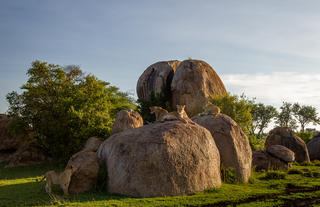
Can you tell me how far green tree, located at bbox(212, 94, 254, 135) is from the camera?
80.2 feet

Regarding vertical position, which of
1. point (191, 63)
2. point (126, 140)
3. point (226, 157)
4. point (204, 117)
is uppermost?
point (191, 63)

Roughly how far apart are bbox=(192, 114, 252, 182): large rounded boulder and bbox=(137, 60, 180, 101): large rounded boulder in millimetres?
16962

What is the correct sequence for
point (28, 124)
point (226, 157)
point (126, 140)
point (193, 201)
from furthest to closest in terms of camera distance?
point (28, 124)
point (226, 157)
point (126, 140)
point (193, 201)

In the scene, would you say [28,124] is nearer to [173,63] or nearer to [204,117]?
[204,117]

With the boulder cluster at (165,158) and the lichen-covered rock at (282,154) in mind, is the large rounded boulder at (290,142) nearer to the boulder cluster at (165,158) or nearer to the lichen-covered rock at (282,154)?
the lichen-covered rock at (282,154)

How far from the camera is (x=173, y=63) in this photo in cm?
3353

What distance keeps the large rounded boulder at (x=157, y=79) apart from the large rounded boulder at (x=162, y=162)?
1955 centimetres

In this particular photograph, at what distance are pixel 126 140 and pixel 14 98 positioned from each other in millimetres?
16206

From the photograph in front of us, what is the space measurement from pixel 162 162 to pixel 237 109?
55.0ft

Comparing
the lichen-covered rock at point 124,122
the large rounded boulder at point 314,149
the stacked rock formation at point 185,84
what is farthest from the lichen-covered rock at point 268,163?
the large rounded boulder at point 314,149

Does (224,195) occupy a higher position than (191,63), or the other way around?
(191,63)

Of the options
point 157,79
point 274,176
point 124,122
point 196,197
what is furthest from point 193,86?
point 196,197

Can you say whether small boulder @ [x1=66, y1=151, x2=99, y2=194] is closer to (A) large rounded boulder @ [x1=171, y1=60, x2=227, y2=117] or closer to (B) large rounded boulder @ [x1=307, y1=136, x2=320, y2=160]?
(A) large rounded boulder @ [x1=171, y1=60, x2=227, y2=117]

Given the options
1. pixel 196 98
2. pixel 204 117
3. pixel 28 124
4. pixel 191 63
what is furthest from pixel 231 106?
pixel 28 124
